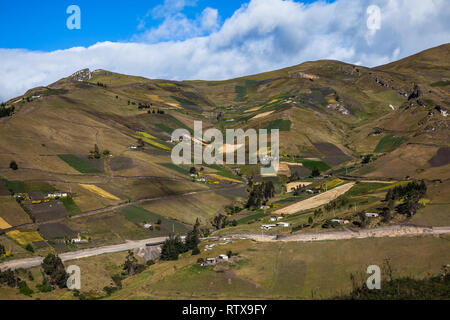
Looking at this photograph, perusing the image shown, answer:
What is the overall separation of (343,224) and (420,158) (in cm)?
6856

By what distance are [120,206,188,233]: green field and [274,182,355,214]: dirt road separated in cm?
2880

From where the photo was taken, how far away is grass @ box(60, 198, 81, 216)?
112000 mm

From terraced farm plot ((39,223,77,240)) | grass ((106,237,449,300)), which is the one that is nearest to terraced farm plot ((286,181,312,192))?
grass ((106,237,449,300))

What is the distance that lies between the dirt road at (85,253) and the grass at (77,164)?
50687mm

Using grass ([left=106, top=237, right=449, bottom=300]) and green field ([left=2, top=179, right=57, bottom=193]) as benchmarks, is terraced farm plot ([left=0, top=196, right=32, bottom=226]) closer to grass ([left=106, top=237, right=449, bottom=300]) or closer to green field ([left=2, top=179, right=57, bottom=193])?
green field ([left=2, top=179, right=57, bottom=193])

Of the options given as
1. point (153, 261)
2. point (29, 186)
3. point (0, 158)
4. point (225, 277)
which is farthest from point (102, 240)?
point (0, 158)

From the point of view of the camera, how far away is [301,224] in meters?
98.3

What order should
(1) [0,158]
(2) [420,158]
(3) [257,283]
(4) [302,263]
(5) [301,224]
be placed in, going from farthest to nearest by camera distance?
1. (2) [420,158]
2. (1) [0,158]
3. (5) [301,224]
4. (4) [302,263]
5. (3) [257,283]

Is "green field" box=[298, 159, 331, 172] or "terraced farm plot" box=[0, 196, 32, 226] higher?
"green field" box=[298, 159, 331, 172]

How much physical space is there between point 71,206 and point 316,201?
227ft

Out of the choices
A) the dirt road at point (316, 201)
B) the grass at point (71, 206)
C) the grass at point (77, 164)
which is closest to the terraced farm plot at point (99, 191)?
the grass at point (71, 206)

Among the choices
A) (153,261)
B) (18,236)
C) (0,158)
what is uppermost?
(0,158)

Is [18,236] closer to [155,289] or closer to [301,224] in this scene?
[155,289]

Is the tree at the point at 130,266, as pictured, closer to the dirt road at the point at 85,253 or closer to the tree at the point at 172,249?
the tree at the point at 172,249
